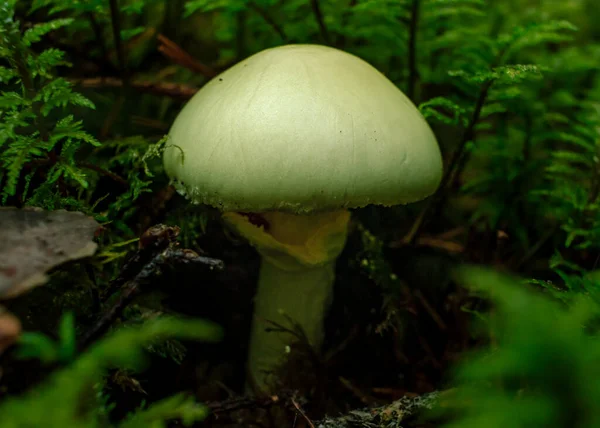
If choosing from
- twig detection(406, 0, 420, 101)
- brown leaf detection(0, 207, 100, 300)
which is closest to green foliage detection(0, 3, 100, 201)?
brown leaf detection(0, 207, 100, 300)

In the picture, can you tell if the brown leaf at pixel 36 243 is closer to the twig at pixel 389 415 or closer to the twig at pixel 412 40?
the twig at pixel 389 415

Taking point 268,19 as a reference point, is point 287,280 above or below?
below

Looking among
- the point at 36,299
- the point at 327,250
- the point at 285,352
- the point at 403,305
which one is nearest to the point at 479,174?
Answer: the point at 403,305

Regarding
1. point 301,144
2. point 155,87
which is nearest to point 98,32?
point 155,87

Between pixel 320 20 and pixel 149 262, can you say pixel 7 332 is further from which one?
pixel 320 20

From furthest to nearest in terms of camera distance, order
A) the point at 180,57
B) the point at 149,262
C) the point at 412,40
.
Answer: the point at 180,57 < the point at 412,40 < the point at 149,262

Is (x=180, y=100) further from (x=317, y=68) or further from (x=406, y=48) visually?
(x=406, y=48)

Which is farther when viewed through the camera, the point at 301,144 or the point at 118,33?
the point at 118,33

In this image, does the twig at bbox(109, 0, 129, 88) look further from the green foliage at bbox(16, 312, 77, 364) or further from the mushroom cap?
the green foliage at bbox(16, 312, 77, 364)

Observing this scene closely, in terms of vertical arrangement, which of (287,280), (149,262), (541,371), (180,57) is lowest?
(287,280)
